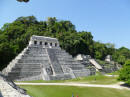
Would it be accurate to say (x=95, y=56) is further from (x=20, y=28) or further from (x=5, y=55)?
(x=5, y=55)

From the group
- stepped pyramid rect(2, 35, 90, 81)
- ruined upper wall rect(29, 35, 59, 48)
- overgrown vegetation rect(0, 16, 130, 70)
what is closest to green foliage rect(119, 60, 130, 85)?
stepped pyramid rect(2, 35, 90, 81)

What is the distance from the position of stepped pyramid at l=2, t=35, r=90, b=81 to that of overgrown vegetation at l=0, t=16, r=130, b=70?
8.10m

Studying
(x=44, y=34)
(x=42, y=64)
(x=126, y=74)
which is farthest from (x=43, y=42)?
(x=126, y=74)

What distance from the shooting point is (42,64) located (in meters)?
33.2

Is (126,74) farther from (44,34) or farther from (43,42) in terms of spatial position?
(44,34)

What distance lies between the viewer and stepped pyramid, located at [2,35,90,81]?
29453 mm

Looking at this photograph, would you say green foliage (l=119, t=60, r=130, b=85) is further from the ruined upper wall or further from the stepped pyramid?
the ruined upper wall

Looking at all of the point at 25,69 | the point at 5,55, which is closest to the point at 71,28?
the point at 5,55

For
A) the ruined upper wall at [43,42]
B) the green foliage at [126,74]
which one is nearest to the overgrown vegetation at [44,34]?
the ruined upper wall at [43,42]

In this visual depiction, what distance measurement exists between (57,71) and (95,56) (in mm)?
36392

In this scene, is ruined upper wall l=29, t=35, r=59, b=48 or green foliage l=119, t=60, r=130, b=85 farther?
ruined upper wall l=29, t=35, r=59, b=48

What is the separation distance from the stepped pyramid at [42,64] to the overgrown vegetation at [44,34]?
810 centimetres

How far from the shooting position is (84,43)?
61.2 metres

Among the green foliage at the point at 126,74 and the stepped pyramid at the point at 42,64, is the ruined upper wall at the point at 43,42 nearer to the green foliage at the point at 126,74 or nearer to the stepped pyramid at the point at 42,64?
the stepped pyramid at the point at 42,64
